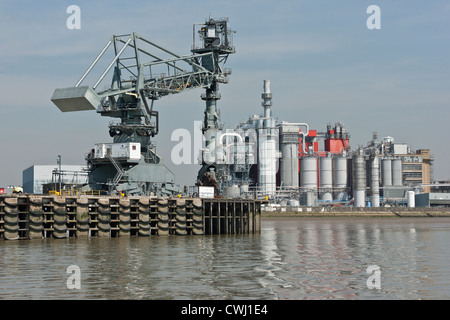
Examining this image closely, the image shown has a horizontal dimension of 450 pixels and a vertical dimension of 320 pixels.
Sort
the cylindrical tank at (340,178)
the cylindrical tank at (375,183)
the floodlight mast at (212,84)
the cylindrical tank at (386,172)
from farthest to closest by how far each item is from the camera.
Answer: the cylindrical tank at (386,172) → the cylindrical tank at (340,178) → the cylindrical tank at (375,183) → the floodlight mast at (212,84)

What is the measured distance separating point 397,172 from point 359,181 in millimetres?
19760

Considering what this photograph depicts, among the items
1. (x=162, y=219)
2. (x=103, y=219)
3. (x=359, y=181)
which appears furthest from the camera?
(x=359, y=181)

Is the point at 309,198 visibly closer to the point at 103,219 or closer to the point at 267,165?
the point at 267,165

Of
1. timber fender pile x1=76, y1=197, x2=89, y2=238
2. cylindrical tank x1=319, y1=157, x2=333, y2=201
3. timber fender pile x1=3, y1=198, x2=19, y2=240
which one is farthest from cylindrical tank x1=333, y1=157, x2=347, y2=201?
timber fender pile x1=3, y1=198, x2=19, y2=240

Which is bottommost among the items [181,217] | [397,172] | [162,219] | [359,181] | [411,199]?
[411,199]

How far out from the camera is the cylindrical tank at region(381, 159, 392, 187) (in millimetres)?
174375

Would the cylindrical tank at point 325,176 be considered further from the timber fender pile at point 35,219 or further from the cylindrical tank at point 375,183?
the timber fender pile at point 35,219

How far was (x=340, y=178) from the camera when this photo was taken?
6609 inches

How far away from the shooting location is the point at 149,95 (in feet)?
252

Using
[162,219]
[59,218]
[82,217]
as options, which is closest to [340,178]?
[162,219]

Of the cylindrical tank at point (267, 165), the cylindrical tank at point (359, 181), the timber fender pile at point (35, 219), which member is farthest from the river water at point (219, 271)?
the cylindrical tank at point (359, 181)

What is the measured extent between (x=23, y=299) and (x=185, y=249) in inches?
941

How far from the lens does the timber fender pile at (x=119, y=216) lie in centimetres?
5616

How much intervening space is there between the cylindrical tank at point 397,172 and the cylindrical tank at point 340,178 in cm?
1558
